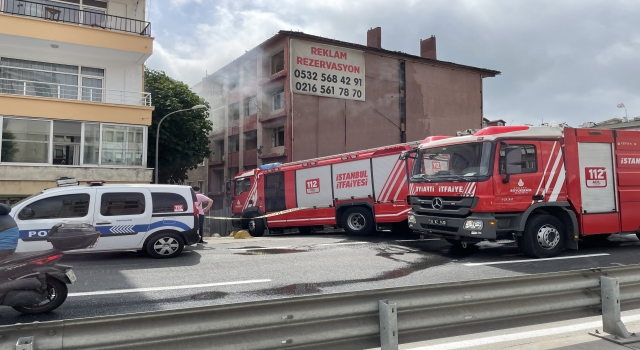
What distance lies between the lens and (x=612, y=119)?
94.6 ft

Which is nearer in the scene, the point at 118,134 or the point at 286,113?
the point at 118,134

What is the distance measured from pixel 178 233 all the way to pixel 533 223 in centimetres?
689

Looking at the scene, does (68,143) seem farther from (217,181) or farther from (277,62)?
(217,181)

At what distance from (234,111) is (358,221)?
2197cm

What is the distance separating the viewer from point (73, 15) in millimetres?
18281

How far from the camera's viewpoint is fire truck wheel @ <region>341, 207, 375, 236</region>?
1300cm

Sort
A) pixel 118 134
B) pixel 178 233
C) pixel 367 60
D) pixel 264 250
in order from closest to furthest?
pixel 178 233, pixel 264 250, pixel 118 134, pixel 367 60

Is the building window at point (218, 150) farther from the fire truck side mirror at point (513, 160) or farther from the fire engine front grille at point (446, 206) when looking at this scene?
the fire truck side mirror at point (513, 160)

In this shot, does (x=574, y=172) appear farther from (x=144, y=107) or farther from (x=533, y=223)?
(x=144, y=107)

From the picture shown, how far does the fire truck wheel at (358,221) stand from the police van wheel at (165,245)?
18.9ft

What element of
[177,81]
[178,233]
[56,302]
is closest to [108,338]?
[56,302]

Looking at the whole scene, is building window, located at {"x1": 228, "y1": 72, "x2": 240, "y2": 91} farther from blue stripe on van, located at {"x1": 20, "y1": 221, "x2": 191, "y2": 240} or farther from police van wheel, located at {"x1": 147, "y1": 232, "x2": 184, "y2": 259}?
police van wheel, located at {"x1": 147, "y1": 232, "x2": 184, "y2": 259}

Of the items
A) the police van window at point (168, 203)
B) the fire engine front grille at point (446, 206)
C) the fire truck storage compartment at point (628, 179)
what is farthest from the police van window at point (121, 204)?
the fire truck storage compartment at point (628, 179)

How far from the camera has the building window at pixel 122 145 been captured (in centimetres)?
1789
